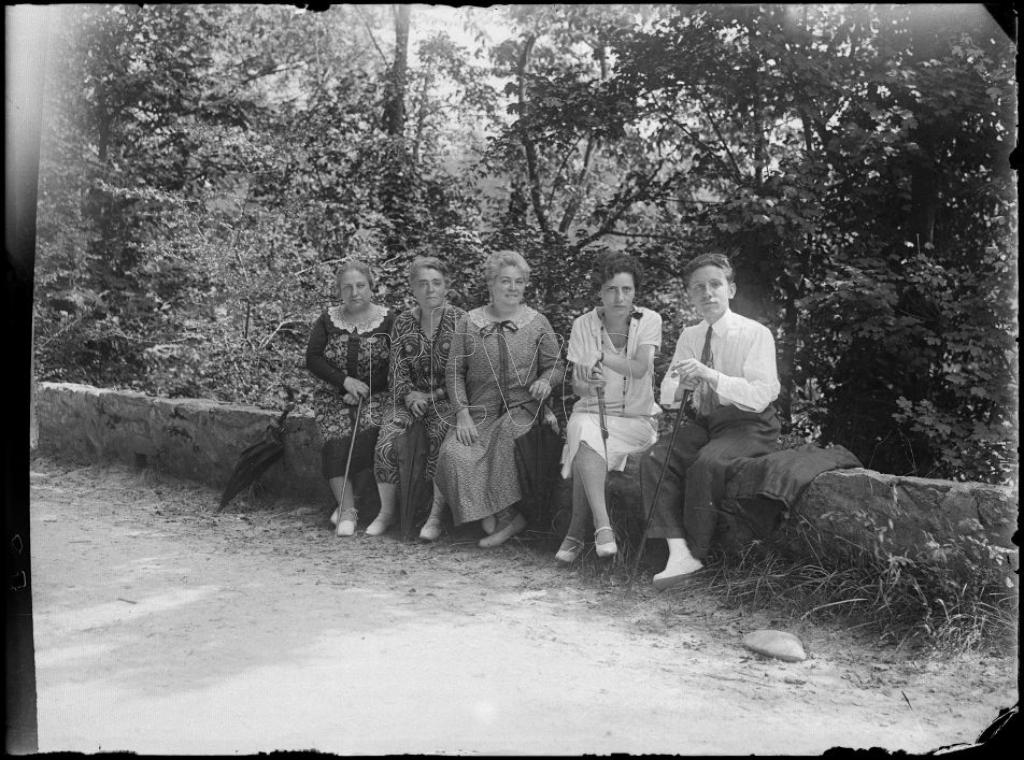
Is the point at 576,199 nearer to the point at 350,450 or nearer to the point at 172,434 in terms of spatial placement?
the point at 350,450

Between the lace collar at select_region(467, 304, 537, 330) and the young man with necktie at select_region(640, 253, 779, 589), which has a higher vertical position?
the lace collar at select_region(467, 304, 537, 330)

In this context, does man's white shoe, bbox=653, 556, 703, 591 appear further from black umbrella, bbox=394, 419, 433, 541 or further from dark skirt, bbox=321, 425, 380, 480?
dark skirt, bbox=321, 425, 380, 480

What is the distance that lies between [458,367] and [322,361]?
94 centimetres

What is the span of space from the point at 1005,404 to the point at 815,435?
123cm

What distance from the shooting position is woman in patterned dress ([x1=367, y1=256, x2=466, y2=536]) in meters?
5.11

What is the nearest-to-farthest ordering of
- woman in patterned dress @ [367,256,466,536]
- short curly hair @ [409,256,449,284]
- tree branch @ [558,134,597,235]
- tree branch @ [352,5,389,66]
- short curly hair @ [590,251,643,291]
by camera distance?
short curly hair @ [590,251,643,291]
woman in patterned dress @ [367,256,466,536]
short curly hair @ [409,256,449,284]
tree branch @ [558,134,597,235]
tree branch @ [352,5,389,66]

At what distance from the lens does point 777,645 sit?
3.31 meters

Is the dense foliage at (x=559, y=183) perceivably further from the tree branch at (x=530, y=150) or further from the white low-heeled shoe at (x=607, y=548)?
the white low-heeled shoe at (x=607, y=548)

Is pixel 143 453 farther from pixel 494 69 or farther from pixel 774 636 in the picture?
pixel 774 636

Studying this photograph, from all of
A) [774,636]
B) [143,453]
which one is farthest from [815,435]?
[143,453]

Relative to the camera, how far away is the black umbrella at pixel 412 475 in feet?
16.5

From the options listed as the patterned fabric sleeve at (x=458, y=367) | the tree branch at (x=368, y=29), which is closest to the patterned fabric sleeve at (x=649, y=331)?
the patterned fabric sleeve at (x=458, y=367)

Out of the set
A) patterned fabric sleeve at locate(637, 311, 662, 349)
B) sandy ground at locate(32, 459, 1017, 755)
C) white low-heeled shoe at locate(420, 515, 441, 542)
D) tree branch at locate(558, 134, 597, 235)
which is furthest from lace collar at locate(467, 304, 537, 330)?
tree branch at locate(558, 134, 597, 235)

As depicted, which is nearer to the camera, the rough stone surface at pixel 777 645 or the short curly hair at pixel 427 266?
the rough stone surface at pixel 777 645
